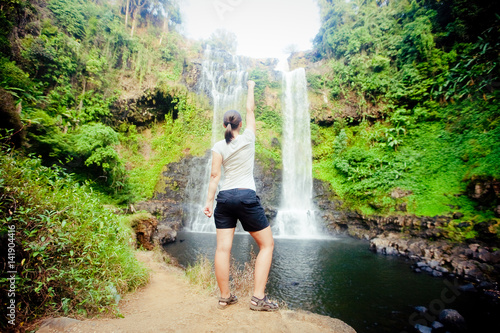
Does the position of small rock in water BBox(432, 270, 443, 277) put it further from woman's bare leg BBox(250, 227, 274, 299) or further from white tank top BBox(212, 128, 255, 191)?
white tank top BBox(212, 128, 255, 191)

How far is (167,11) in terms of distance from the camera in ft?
73.4

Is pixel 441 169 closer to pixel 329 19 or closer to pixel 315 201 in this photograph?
pixel 315 201

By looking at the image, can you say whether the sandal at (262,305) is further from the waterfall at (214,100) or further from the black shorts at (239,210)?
the waterfall at (214,100)

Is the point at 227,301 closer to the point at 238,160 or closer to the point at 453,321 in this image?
the point at 238,160

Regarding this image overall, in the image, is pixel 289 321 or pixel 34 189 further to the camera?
pixel 34 189

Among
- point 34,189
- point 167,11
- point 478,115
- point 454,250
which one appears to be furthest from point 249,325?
point 167,11

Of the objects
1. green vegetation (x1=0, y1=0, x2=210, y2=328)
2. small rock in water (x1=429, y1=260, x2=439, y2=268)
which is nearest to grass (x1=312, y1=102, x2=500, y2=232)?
small rock in water (x1=429, y1=260, x2=439, y2=268)

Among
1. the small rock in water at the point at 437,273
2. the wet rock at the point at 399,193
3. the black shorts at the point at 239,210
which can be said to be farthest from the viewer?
the wet rock at the point at 399,193

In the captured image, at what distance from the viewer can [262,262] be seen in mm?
1979

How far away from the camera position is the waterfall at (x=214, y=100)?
13852 millimetres

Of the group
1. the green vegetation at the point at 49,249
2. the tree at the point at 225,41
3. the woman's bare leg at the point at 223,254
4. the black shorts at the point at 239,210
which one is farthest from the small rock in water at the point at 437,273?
the tree at the point at 225,41

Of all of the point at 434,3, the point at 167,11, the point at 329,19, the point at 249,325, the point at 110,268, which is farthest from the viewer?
the point at 167,11

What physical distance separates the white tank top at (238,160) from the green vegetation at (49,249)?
5.45 ft

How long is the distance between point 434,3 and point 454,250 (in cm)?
1535
